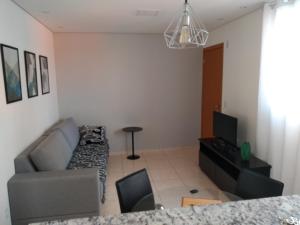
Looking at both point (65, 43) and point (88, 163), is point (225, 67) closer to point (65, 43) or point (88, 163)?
point (88, 163)

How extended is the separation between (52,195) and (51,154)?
1.67 feet

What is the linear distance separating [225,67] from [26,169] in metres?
3.33

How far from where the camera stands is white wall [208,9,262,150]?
128 inches

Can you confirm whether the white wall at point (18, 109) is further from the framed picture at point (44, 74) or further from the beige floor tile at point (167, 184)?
the beige floor tile at point (167, 184)

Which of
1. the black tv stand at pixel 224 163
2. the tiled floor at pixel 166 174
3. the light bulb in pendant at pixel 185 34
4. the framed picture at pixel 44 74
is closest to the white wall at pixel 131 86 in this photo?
the tiled floor at pixel 166 174

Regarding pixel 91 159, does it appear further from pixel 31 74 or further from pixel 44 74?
pixel 44 74

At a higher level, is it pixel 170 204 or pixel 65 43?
pixel 65 43

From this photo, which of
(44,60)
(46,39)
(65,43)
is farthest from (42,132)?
(65,43)

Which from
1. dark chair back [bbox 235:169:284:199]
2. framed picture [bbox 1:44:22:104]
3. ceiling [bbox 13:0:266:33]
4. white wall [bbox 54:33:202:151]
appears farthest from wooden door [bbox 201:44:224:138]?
framed picture [bbox 1:44:22:104]

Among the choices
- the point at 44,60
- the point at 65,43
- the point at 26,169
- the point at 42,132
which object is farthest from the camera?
the point at 65,43

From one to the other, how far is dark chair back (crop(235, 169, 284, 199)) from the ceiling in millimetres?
2013

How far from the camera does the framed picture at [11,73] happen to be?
92.3 inches

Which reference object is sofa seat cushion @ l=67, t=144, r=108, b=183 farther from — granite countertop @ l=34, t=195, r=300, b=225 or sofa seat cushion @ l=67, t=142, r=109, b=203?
granite countertop @ l=34, t=195, r=300, b=225

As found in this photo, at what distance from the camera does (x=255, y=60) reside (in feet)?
10.7
